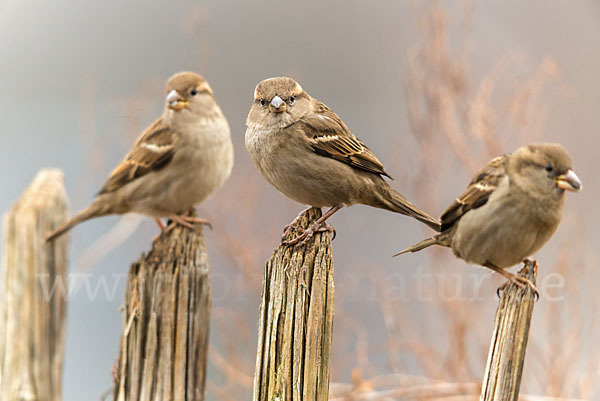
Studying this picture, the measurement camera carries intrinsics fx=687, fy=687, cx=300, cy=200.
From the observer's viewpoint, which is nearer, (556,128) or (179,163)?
(179,163)

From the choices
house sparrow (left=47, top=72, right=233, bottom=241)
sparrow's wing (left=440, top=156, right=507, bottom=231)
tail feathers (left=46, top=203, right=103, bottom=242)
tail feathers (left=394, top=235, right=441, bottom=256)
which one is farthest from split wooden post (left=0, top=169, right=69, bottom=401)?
sparrow's wing (left=440, top=156, right=507, bottom=231)

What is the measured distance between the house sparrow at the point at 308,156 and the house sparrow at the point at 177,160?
79 centimetres

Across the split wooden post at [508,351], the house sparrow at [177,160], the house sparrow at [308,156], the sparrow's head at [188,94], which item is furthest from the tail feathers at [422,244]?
the sparrow's head at [188,94]

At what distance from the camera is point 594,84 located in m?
5.05

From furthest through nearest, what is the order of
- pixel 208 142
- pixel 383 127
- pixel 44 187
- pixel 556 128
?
pixel 383 127, pixel 556 128, pixel 208 142, pixel 44 187

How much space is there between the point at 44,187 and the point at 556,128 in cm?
360

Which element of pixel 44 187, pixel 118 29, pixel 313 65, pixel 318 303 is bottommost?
pixel 318 303

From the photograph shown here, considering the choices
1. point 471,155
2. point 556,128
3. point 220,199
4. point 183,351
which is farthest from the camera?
point 556,128

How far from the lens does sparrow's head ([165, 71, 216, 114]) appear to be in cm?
362

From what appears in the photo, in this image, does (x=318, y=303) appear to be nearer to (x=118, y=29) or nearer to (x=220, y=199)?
(x=220, y=199)

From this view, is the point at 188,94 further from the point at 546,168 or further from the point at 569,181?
the point at 569,181

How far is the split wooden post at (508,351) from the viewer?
2.02 meters

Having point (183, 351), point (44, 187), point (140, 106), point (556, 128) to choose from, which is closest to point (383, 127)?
point (556, 128)

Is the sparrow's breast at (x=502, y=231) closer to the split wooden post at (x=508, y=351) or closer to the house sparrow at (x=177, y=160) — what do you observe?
the split wooden post at (x=508, y=351)
